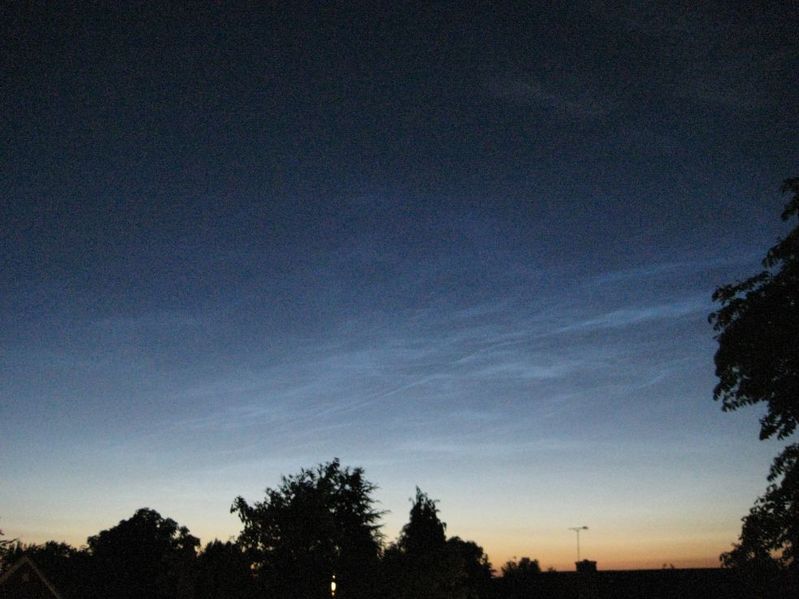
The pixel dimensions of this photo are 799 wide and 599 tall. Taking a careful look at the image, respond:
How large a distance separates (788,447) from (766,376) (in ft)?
4.07

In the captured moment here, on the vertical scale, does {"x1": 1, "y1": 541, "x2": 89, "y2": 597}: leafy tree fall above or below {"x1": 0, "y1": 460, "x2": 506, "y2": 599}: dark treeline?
below

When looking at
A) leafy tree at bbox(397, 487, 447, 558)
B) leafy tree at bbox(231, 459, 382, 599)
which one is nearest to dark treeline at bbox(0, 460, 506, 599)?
leafy tree at bbox(231, 459, 382, 599)

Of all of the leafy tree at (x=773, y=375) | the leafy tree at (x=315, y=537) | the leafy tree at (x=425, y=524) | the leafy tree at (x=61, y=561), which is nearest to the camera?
the leafy tree at (x=773, y=375)

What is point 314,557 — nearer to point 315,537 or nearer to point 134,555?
point 315,537

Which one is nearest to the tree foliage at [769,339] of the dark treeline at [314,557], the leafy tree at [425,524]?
the dark treeline at [314,557]

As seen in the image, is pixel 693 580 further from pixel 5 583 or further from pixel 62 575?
pixel 62 575

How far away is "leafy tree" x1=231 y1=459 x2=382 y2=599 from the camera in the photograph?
31.5 m

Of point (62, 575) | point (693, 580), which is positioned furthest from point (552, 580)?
point (62, 575)

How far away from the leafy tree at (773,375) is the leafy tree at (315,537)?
22.9 m

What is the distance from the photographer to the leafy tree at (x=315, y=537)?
103ft

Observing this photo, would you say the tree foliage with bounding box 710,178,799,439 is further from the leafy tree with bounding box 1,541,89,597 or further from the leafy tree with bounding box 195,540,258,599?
the leafy tree with bounding box 1,541,89,597

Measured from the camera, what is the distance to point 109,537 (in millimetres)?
89938

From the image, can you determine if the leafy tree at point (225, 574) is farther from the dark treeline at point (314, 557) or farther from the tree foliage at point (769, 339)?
the tree foliage at point (769, 339)

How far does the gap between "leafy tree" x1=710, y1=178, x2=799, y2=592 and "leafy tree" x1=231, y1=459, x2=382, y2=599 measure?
22907 millimetres
